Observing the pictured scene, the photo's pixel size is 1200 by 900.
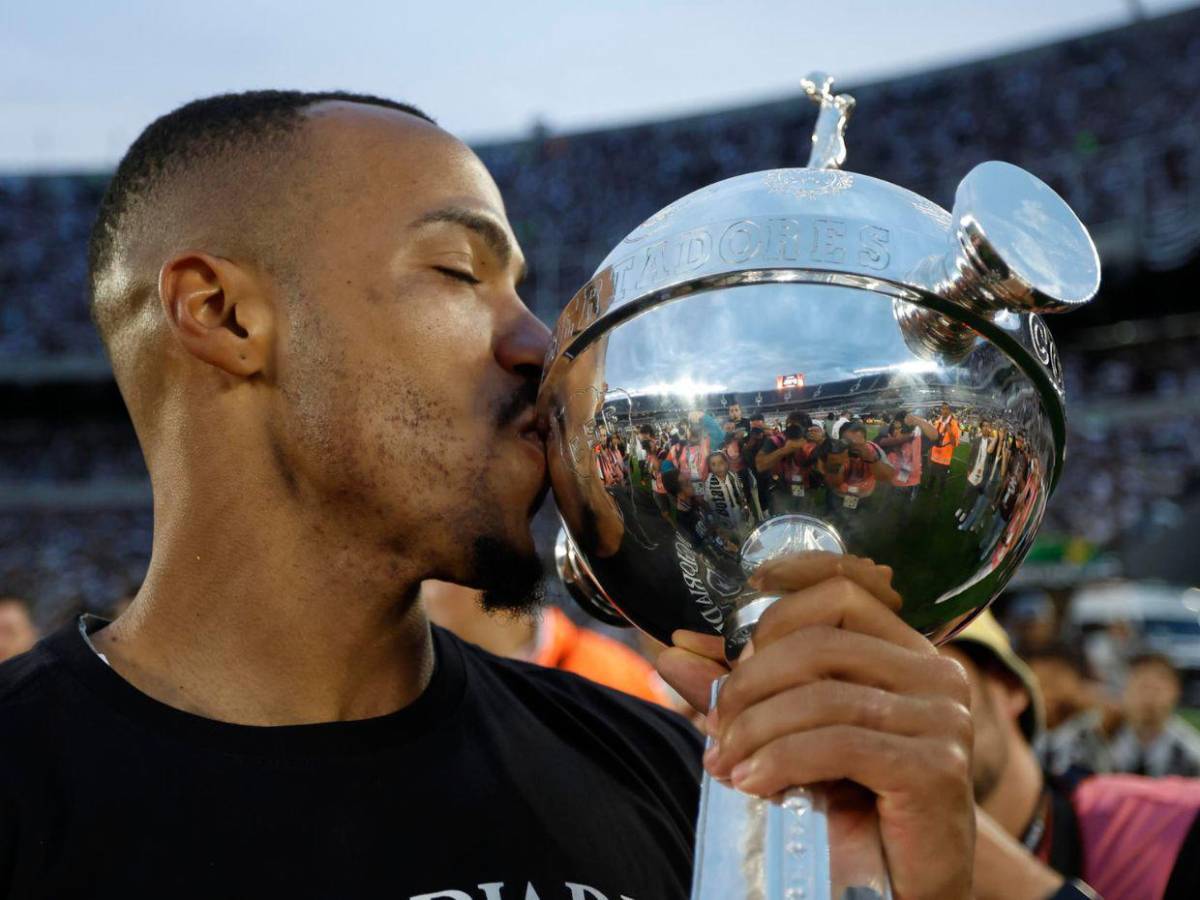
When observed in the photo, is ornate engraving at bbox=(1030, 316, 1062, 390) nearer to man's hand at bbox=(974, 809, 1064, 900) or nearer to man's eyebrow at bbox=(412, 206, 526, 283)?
man's eyebrow at bbox=(412, 206, 526, 283)

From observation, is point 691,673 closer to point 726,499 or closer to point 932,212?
point 726,499

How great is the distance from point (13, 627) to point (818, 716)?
5.05 meters

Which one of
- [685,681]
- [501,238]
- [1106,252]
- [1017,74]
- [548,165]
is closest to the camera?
[685,681]

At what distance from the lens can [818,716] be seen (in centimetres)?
97

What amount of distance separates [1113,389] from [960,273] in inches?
774

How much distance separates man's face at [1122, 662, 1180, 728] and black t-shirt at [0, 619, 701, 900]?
5.61 meters

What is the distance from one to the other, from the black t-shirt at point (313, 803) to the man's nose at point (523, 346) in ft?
1.30

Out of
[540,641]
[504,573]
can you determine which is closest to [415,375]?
[504,573]

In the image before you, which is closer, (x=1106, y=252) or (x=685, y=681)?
(x=685, y=681)

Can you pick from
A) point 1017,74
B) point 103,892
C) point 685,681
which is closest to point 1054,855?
point 685,681

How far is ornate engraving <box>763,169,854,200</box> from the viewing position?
1138 millimetres

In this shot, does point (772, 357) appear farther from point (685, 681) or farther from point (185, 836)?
point (185, 836)

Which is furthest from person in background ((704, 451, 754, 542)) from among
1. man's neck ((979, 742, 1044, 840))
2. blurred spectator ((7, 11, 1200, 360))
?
blurred spectator ((7, 11, 1200, 360))

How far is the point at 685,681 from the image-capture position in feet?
3.89
